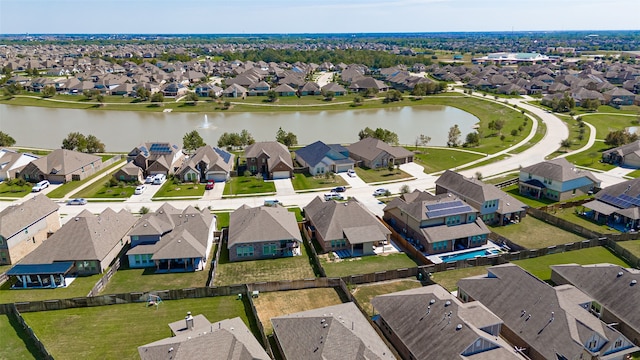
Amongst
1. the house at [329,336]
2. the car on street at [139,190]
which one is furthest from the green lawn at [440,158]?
the house at [329,336]

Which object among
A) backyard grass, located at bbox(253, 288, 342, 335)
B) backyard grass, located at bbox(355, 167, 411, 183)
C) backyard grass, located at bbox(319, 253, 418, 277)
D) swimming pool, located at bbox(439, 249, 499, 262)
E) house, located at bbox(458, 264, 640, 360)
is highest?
house, located at bbox(458, 264, 640, 360)

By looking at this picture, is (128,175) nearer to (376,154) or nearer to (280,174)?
(280,174)

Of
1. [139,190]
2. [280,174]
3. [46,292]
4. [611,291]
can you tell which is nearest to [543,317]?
[611,291]

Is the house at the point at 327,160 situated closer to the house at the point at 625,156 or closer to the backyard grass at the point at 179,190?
the backyard grass at the point at 179,190

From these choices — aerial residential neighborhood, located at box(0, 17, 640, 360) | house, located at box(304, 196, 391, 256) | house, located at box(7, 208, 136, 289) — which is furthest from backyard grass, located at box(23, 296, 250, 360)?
house, located at box(304, 196, 391, 256)

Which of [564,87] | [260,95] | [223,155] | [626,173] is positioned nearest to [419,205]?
[223,155]

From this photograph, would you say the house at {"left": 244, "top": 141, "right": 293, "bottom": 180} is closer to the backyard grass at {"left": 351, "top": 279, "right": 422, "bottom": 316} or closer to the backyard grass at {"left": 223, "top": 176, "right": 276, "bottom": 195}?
the backyard grass at {"left": 223, "top": 176, "right": 276, "bottom": 195}

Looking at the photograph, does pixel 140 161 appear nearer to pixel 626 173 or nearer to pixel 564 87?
pixel 626 173
